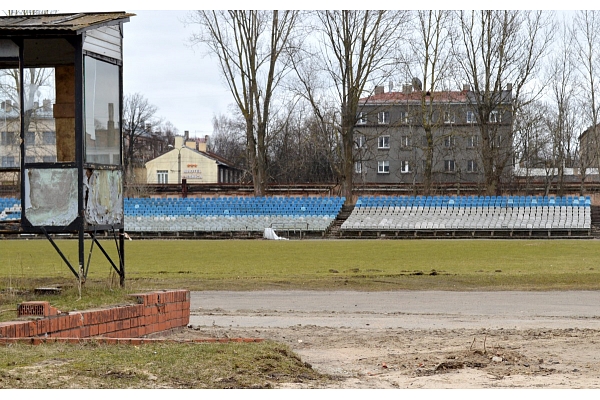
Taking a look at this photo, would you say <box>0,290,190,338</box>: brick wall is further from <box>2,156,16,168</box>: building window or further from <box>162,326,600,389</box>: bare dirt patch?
<box>2,156,16,168</box>: building window

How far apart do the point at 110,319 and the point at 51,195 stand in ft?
11.5

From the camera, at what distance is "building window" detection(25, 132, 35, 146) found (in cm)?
1497

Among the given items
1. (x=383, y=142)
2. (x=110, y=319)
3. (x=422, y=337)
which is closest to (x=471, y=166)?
(x=383, y=142)

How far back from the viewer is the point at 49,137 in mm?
15453

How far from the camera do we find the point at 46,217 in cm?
1477

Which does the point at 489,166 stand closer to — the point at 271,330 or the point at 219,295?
the point at 219,295

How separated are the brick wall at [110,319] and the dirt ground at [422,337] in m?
0.44

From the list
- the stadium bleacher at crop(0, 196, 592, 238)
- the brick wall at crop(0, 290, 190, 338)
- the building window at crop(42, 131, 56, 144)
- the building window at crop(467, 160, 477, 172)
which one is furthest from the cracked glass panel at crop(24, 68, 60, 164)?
the building window at crop(467, 160, 477, 172)

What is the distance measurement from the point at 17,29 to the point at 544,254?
1065 inches

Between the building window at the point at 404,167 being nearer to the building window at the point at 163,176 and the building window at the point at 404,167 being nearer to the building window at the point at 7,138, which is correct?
the building window at the point at 163,176

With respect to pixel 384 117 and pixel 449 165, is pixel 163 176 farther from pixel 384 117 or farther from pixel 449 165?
pixel 449 165

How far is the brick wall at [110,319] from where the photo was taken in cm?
1063

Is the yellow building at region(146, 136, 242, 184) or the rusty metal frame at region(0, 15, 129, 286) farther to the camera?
the yellow building at region(146, 136, 242, 184)

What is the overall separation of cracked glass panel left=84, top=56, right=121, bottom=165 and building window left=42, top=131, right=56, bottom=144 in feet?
2.92
